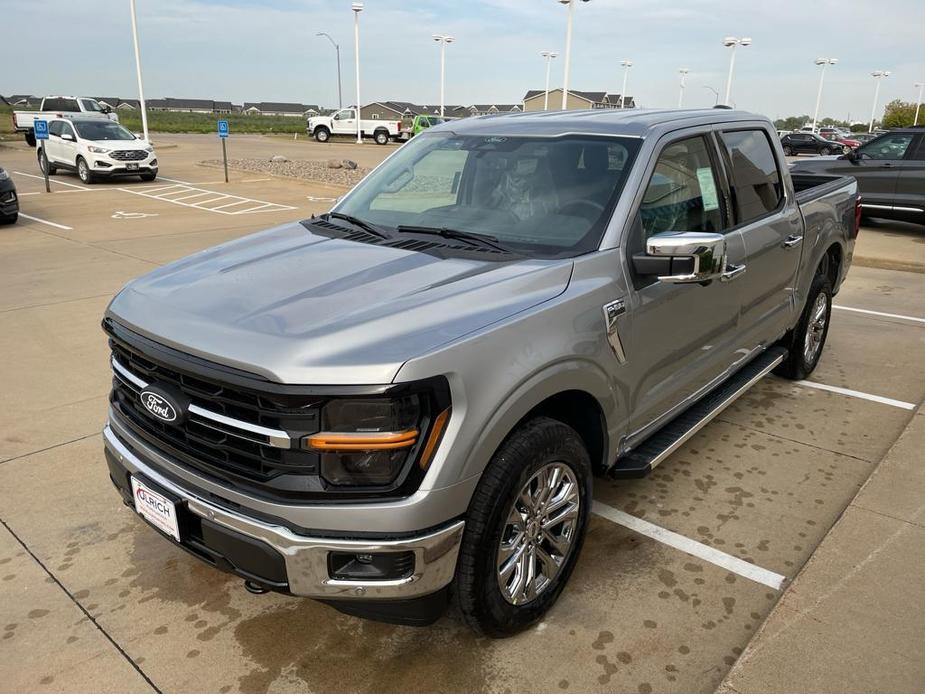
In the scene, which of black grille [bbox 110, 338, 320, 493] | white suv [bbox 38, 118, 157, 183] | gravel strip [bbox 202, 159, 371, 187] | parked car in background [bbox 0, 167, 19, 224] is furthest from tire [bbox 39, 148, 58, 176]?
black grille [bbox 110, 338, 320, 493]

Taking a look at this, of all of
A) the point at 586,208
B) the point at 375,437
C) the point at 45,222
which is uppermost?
the point at 586,208

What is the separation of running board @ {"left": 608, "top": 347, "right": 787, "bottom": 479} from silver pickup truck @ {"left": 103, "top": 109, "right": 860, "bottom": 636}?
2 centimetres

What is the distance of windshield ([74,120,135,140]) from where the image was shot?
1882 cm

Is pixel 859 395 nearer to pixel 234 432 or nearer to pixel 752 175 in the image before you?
pixel 752 175

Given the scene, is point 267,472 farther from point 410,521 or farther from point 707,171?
point 707,171

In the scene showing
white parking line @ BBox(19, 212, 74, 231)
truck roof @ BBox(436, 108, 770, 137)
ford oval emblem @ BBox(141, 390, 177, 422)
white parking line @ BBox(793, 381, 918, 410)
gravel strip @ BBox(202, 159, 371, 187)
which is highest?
truck roof @ BBox(436, 108, 770, 137)

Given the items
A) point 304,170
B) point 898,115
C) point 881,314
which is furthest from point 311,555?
point 898,115

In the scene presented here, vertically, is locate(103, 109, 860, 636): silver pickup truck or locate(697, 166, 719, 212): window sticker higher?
locate(697, 166, 719, 212): window sticker

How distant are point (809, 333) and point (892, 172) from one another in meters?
9.27

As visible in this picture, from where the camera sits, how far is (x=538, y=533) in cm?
268

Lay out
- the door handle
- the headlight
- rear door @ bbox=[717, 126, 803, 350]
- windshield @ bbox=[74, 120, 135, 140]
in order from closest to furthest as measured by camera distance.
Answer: the headlight < the door handle < rear door @ bbox=[717, 126, 803, 350] < windshield @ bbox=[74, 120, 135, 140]

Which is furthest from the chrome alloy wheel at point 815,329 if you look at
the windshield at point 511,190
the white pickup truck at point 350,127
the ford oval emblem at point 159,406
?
the white pickup truck at point 350,127

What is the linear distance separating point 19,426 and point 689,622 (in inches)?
157

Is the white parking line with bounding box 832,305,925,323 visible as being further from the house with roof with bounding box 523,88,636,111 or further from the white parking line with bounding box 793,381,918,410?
the house with roof with bounding box 523,88,636,111
